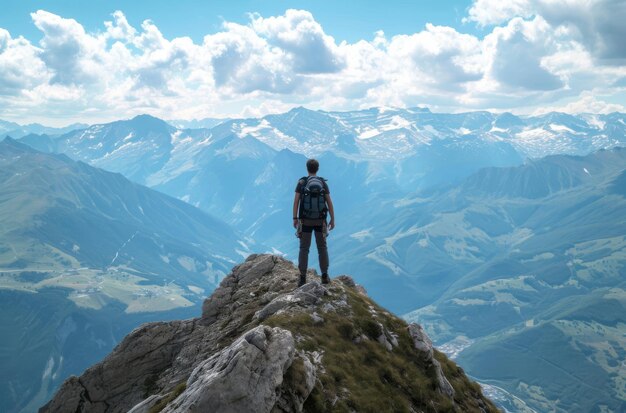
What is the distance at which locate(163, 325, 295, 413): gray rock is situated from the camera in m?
15.3

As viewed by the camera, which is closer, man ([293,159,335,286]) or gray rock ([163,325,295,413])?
gray rock ([163,325,295,413])

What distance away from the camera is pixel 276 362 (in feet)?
55.6

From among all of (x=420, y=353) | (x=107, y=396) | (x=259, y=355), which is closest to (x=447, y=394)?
(x=420, y=353)

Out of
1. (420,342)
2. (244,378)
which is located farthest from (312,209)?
(244,378)

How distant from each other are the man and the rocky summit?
2694 millimetres

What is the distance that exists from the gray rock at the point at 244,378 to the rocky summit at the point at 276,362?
3 cm

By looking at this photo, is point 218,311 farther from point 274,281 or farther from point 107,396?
point 107,396

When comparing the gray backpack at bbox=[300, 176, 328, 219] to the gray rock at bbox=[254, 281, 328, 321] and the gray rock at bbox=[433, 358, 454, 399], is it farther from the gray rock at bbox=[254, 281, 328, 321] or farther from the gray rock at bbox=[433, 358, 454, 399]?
the gray rock at bbox=[433, 358, 454, 399]

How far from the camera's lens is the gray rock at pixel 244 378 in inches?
603

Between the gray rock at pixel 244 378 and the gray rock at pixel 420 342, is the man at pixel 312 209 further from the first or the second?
the gray rock at pixel 244 378

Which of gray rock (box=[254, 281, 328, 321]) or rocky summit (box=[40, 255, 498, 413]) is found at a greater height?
gray rock (box=[254, 281, 328, 321])

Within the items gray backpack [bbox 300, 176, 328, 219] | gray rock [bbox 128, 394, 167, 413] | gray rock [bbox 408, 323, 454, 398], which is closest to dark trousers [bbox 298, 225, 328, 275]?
gray backpack [bbox 300, 176, 328, 219]

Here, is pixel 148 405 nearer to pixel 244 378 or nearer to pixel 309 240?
pixel 244 378

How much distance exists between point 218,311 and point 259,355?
18.3 meters
